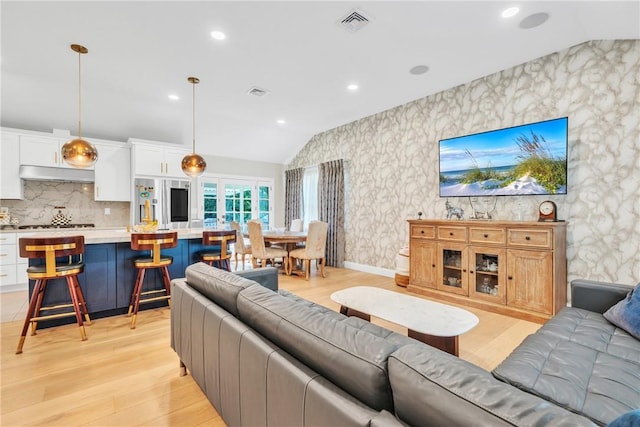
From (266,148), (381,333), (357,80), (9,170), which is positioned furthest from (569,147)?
(9,170)

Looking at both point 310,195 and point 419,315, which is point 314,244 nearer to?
point 310,195

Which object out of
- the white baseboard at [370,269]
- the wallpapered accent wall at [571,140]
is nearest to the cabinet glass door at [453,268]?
the wallpapered accent wall at [571,140]

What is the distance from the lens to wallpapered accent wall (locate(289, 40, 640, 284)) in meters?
2.89

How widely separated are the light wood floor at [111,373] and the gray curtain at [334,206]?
3.03 m

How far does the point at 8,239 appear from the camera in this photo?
4.26 meters

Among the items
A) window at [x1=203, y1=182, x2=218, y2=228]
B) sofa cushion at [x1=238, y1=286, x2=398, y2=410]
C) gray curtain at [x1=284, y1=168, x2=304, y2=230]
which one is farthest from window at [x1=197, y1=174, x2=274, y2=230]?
sofa cushion at [x1=238, y1=286, x2=398, y2=410]

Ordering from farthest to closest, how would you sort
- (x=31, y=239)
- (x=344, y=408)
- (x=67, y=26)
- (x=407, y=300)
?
(x=67, y=26) → (x=31, y=239) → (x=407, y=300) → (x=344, y=408)

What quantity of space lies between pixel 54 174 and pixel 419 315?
5899 millimetres

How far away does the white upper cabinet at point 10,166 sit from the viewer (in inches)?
174

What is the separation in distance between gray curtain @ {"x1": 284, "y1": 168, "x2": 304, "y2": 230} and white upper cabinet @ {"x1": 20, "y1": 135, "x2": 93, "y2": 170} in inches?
176

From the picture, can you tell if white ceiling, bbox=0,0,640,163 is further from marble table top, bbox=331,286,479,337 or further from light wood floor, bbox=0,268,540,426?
light wood floor, bbox=0,268,540,426

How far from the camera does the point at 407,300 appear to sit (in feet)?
7.73

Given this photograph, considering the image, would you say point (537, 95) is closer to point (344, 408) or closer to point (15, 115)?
point (344, 408)

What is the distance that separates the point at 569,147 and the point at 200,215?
21.9 ft
